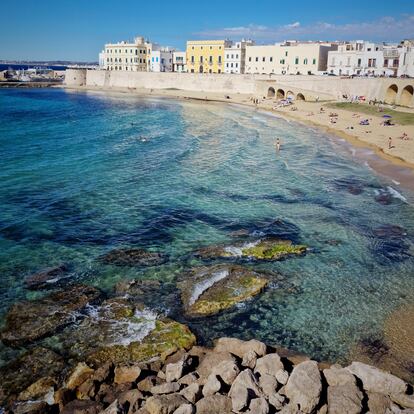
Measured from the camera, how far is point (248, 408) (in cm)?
866

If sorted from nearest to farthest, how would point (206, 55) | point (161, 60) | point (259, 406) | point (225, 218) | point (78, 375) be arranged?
point (259, 406) → point (78, 375) → point (225, 218) → point (206, 55) → point (161, 60)

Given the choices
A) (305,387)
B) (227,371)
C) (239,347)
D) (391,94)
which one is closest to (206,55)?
(391,94)

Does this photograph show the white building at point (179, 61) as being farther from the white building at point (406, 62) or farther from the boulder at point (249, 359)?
the boulder at point (249, 359)

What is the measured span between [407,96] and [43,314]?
59.9 m

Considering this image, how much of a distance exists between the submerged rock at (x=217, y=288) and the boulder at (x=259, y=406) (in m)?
5.23

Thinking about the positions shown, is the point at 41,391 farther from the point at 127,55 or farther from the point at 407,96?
the point at 127,55

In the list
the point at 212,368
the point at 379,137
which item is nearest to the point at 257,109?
the point at 379,137

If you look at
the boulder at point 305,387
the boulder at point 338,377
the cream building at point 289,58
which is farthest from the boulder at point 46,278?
the cream building at point 289,58

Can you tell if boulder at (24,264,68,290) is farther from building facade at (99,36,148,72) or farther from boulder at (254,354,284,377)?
building facade at (99,36,148,72)

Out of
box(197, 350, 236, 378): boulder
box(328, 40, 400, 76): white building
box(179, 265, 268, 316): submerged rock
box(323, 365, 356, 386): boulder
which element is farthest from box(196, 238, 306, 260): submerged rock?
box(328, 40, 400, 76): white building

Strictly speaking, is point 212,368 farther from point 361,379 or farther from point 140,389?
point 361,379

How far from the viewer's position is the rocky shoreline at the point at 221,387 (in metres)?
8.75

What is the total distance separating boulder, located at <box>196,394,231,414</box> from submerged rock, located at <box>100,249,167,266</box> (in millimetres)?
8586

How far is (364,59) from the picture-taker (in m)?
78.8
